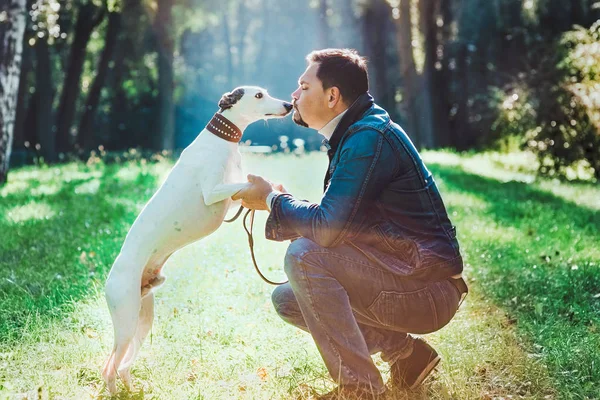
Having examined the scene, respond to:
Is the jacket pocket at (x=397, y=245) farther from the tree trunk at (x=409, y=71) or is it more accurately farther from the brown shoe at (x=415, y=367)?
the tree trunk at (x=409, y=71)

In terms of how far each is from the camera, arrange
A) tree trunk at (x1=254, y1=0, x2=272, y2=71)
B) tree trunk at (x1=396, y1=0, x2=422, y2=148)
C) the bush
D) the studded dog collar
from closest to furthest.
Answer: the studded dog collar < the bush < tree trunk at (x1=396, y1=0, x2=422, y2=148) < tree trunk at (x1=254, y1=0, x2=272, y2=71)

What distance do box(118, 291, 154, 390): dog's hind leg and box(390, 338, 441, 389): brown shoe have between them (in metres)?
1.33

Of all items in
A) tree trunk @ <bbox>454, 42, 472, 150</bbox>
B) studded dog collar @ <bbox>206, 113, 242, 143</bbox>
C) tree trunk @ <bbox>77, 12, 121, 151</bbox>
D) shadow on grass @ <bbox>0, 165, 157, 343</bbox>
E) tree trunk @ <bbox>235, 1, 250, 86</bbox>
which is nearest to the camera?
studded dog collar @ <bbox>206, 113, 242, 143</bbox>

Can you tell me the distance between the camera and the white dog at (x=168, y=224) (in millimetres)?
3426

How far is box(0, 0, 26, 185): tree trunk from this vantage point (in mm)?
11125

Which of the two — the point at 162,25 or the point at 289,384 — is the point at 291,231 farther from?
the point at 162,25

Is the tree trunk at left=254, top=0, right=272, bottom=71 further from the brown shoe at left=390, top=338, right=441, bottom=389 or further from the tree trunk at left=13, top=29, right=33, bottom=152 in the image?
the brown shoe at left=390, top=338, right=441, bottom=389

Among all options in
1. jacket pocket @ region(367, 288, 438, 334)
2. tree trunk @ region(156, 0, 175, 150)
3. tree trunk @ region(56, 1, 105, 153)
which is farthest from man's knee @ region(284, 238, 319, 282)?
tree trunk @ region(56, 1, 105, 153)

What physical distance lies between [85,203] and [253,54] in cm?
4855

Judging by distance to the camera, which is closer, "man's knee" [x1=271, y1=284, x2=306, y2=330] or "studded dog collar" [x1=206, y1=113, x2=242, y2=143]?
"man's knee" [x1=271, y1=284, x2=306, y2=330]

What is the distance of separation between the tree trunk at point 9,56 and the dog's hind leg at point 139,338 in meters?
8.67

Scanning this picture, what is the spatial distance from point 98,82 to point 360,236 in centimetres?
2110

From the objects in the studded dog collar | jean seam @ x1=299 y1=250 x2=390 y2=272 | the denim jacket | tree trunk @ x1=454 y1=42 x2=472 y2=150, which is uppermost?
the studded dog collar

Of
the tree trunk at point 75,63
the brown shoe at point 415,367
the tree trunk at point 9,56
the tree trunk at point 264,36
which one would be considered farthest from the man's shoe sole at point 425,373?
the tree trunk at point 264,36
